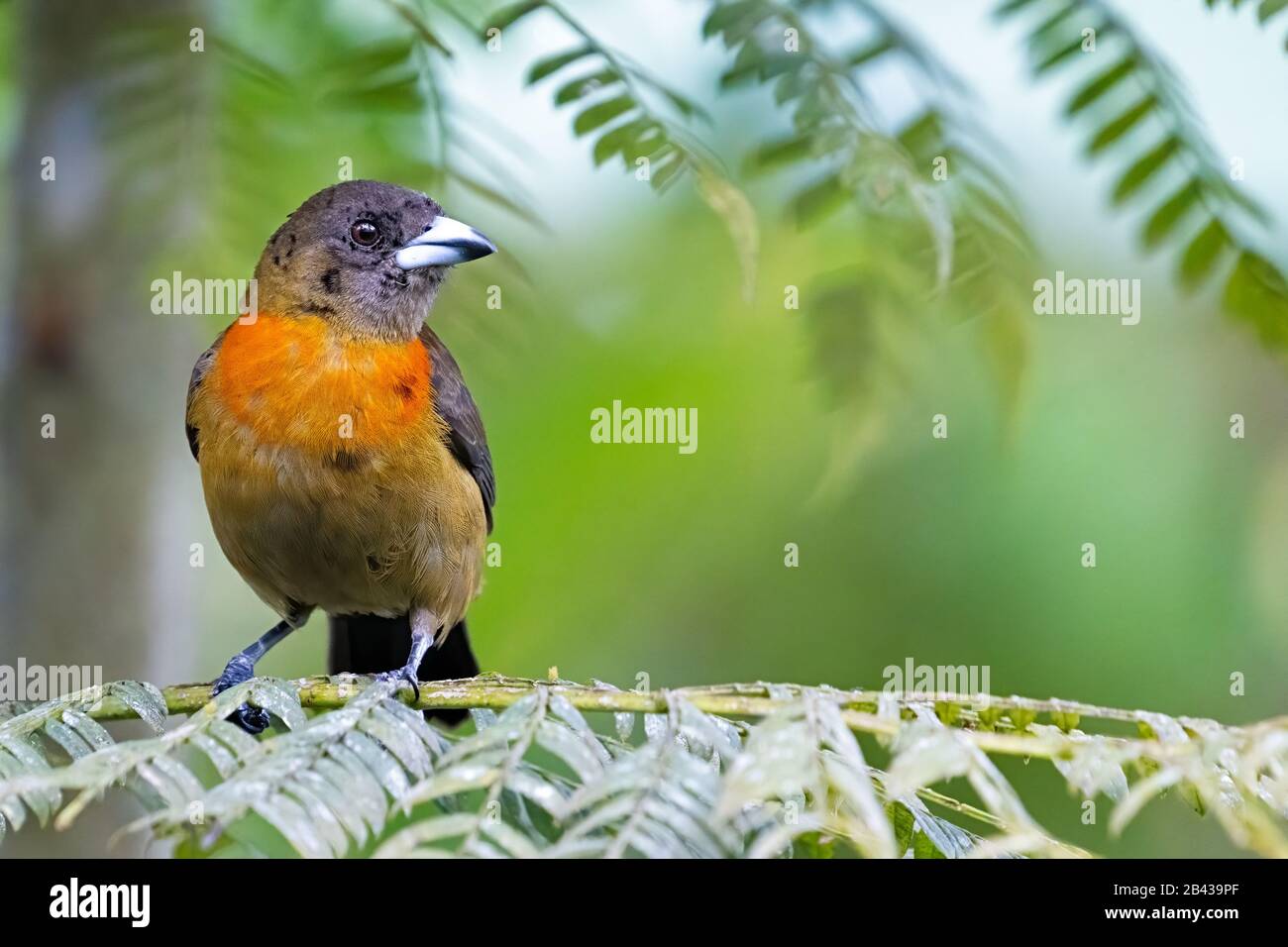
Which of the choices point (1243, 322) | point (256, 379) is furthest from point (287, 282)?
point (1243, 322)

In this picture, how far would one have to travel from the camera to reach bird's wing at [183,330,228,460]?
3.33 meters

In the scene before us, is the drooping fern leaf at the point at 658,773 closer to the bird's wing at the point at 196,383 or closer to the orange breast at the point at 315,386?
the orange breast at the point at 315,386

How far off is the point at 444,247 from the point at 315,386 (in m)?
0.49

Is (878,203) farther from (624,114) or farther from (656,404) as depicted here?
(656,404)

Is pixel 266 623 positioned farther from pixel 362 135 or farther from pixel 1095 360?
pixel 1095 360

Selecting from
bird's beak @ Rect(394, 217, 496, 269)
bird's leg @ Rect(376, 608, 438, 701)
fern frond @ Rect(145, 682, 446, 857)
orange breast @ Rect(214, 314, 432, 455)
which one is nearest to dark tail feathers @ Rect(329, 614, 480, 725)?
bird's leg @ Rect(376, 608, 438, 701)

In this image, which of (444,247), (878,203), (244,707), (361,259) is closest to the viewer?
(878,203)

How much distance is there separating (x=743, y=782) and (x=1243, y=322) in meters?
1.99

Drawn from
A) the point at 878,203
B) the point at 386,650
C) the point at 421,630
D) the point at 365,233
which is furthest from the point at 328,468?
the point at 878,203

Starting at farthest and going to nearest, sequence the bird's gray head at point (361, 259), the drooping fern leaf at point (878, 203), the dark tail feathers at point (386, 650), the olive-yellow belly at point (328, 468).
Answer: the dark tail feathers at point (386, 650) < the bird's gray head at point (361, 259) < the olive-yellow belly at point (328, 468) < the drooping fern leaf at point (878, 203)

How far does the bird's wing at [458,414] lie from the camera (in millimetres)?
3408

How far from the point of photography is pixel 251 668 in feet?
11.1

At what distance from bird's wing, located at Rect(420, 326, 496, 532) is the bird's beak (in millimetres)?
287

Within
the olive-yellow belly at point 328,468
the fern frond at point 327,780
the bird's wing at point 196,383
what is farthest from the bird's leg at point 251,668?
the fern frond at point 327,780
